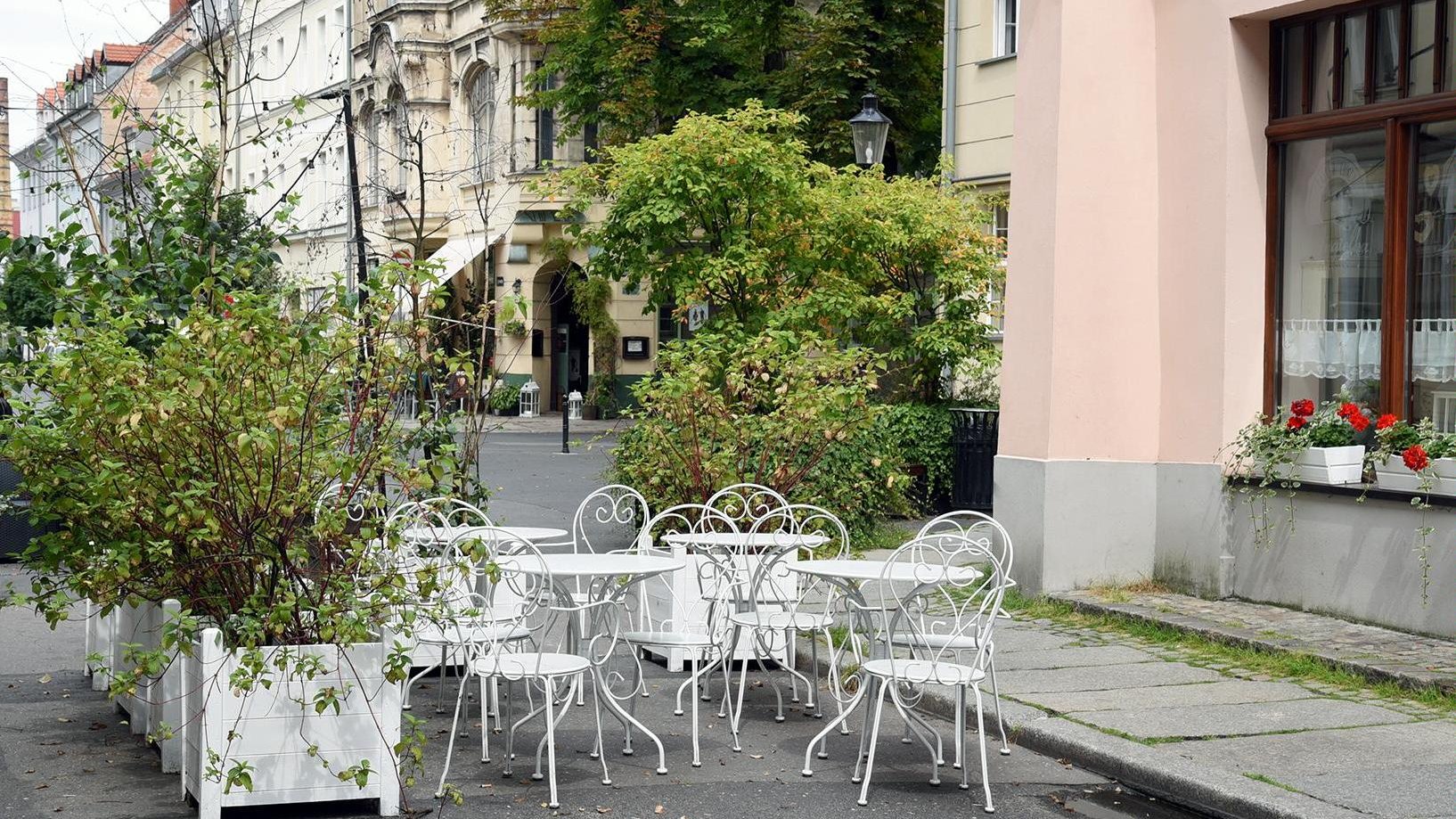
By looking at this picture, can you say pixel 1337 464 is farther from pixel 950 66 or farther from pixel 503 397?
pixel 950 66

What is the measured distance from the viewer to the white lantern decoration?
3988cm

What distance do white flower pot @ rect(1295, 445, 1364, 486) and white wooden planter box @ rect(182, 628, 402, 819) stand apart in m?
6.18

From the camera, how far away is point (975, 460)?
1697cm

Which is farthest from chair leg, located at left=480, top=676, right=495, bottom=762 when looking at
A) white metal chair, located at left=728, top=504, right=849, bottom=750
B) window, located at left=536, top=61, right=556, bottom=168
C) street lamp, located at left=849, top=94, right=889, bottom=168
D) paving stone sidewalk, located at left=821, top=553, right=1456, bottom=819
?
window, located at left=536, top=61, right=556, bottom=168

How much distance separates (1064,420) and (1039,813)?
5088 mm

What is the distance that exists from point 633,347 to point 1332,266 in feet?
90.8

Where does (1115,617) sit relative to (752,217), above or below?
below

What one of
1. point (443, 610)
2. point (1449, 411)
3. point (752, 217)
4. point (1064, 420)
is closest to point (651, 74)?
point (752, 217)

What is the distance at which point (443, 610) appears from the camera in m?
6.50

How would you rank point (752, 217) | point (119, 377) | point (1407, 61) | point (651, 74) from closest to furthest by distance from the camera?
point (119, 377) < point (1407, 61) < point (752, 217) < point (651, 74)

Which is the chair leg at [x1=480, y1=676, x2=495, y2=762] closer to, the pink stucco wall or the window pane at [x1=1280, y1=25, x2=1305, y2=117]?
the pink stucco wall

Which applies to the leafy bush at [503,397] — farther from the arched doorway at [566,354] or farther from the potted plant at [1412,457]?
the arched doorway at [566,354]

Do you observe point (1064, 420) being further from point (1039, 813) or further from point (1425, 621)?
point (1039, 813)

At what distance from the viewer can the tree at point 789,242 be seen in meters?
15.2
